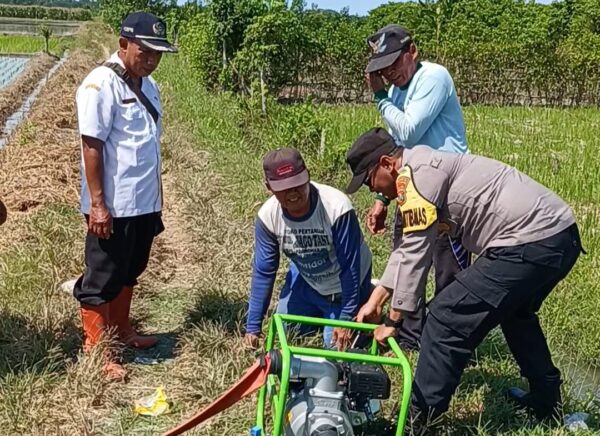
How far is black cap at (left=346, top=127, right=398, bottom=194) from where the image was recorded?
278 cm

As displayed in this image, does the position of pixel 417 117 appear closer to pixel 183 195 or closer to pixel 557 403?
pixel 557 403

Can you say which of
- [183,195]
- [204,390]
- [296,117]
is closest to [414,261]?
[204,390]

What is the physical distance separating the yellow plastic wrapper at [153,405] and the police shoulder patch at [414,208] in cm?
141

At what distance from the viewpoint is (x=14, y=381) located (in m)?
3.33

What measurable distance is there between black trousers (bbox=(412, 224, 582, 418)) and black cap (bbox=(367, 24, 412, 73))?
1.09 m

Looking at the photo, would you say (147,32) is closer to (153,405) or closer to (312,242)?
(312,242)

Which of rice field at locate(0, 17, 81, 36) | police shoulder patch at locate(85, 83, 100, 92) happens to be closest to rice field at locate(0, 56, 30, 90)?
police shoulder patch at locate(85, 83, 100, 92)

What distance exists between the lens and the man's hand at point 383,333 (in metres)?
2.72

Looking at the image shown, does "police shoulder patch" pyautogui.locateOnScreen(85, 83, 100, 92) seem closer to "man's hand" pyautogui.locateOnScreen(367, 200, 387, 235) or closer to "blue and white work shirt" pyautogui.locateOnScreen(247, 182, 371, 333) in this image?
"blue and white work shirt" pyautogui.locateOnScreen(247, 182, 371, 333)

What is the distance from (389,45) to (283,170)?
2.81 feet

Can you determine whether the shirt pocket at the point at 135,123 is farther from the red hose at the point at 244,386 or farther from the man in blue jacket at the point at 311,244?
the red hose at the point at 244,386

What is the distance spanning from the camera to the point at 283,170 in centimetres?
302

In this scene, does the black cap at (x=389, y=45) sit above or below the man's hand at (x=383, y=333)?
above

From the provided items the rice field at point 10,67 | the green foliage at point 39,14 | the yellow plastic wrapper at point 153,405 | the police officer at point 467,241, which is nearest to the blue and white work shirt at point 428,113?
the police officer at point 467,241
